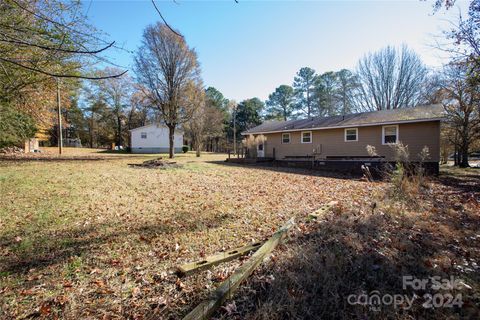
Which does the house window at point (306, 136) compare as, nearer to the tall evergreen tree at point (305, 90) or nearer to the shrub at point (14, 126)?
the shrub at point (14, 126)

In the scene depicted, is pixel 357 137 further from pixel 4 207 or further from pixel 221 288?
pixel 4 207

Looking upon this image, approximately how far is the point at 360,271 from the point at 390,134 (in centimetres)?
1445

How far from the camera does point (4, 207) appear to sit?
4.76 m

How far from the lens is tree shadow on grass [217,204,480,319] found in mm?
2152

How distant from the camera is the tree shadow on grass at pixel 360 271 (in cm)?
215

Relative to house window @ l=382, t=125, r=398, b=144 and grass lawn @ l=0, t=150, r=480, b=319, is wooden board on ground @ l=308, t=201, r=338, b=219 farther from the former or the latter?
house window @ l=382, t=125, r=398, b=144

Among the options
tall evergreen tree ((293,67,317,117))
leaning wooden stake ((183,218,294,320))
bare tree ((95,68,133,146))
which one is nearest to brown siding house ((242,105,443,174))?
leaning wooden stake ((183,218,294,320))

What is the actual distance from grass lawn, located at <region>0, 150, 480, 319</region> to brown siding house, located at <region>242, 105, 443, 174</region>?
8.33 meters

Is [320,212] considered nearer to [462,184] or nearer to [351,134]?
[462,184]

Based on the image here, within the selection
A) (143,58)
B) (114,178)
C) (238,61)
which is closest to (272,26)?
(238,61)

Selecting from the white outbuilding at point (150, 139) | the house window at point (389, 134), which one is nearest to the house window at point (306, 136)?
the house window at point (389, 134)

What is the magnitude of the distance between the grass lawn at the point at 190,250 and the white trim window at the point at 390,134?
865 centimetres

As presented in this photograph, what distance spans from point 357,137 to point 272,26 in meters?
9.70

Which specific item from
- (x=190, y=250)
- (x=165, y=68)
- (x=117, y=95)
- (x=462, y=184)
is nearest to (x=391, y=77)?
(x=462, y=184)
